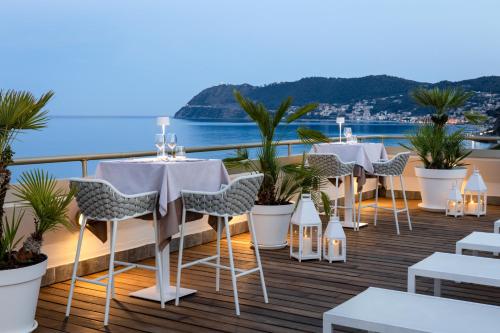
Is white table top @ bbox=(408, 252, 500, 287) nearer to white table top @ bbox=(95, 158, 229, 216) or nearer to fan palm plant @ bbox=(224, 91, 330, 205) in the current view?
white table top @ bbox=(95, 158, 229, 216)

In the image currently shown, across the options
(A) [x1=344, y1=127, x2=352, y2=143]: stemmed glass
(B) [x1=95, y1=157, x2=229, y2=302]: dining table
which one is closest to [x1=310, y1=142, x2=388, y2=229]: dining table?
(A) [x1=344, y1=127, x2=352, y2=143]: stemmed glass

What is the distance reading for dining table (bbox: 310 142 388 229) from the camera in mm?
7230

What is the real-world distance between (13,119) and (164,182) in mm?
1046

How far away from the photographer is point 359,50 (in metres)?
28.3

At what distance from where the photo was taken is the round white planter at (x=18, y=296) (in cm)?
360

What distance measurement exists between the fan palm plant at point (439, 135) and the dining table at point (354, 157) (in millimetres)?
1347

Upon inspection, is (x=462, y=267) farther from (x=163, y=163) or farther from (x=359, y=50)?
(x=359, y=50)

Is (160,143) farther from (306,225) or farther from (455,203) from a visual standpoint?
(455,203)

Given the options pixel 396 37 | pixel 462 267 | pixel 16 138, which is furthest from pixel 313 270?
pixel 396 37

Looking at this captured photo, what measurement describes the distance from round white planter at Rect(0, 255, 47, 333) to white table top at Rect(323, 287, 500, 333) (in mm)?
1703

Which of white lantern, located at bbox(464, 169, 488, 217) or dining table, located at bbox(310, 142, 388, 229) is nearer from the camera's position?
dining table, located at bbox(310, 142, 388, 229)

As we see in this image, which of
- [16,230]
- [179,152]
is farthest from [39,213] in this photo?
[179,152]

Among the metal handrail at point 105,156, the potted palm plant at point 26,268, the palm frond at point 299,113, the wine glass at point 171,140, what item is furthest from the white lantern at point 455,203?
the potted palm plant at point 26,268

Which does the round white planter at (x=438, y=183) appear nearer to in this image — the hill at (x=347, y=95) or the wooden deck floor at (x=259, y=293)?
the hill at (x=347, y=95)
